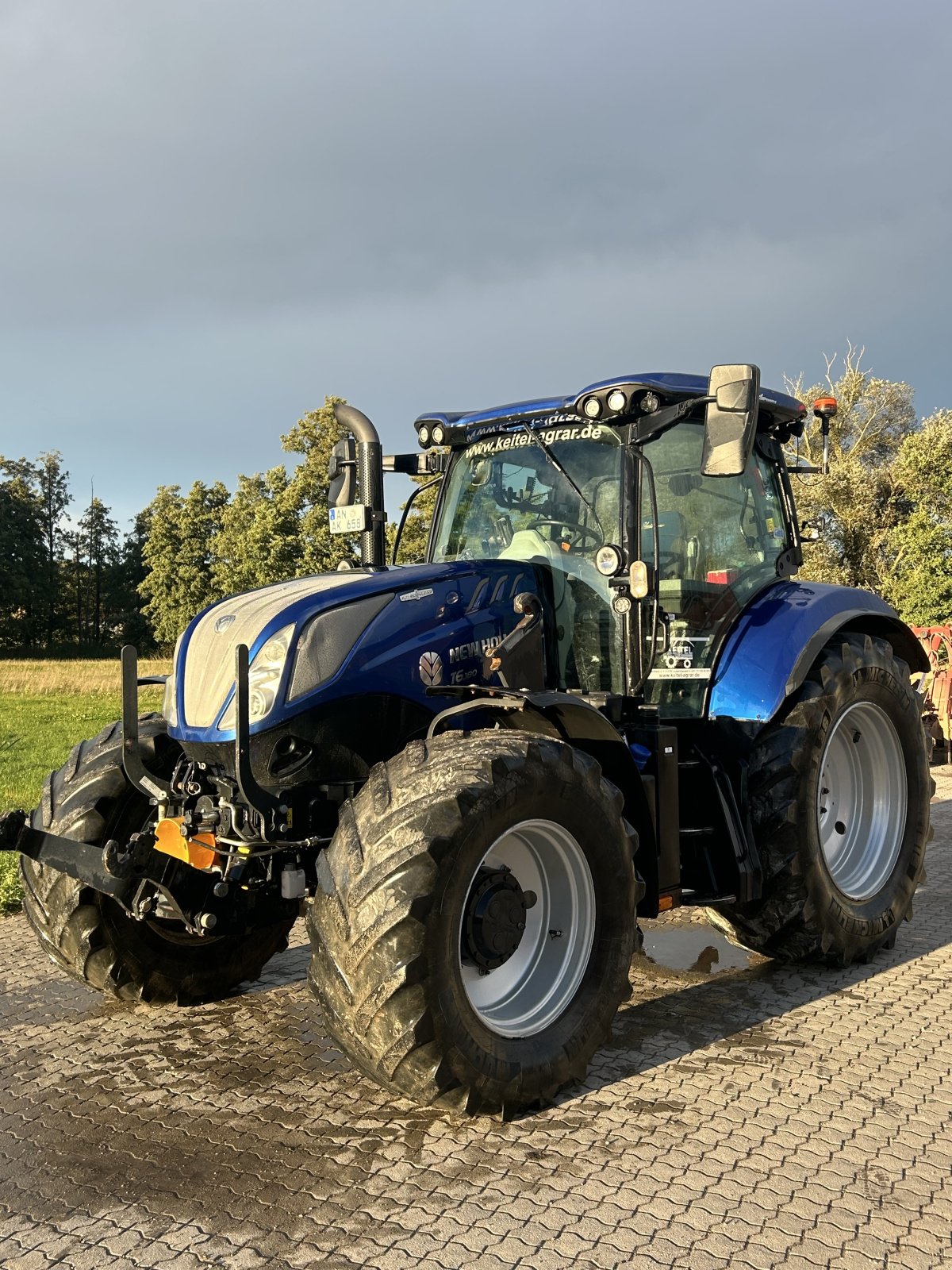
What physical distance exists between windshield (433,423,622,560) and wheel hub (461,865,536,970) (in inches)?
68.5

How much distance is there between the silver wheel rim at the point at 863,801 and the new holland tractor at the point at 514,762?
2 cm

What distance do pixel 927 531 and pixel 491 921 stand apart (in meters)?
24.1

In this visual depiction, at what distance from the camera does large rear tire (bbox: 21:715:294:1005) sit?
4.23 metres

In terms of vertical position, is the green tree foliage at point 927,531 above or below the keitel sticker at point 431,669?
above

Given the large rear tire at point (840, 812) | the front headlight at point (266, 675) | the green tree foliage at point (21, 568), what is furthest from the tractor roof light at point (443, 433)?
the green tree foliage at point (21, 568)

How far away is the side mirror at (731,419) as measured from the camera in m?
4.05

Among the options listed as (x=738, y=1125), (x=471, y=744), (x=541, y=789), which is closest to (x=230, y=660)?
(x=471, y=744)

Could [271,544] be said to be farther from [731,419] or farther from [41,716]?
[731,419]

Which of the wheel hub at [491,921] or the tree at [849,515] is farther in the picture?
the tree at [849,515]

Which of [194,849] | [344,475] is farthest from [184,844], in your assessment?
[344,475]

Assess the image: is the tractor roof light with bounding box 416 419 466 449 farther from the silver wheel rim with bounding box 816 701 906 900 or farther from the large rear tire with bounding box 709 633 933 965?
the silver wheel rim with bounding box 816 701 906 900

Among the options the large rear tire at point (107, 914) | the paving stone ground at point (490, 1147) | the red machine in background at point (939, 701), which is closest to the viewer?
the paving stone ground at point (490, 1147)

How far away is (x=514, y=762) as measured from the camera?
3414 millimetres

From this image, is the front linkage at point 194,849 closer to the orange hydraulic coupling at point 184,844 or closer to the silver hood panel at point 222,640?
the orange hydraulic coupling at point 184,844
